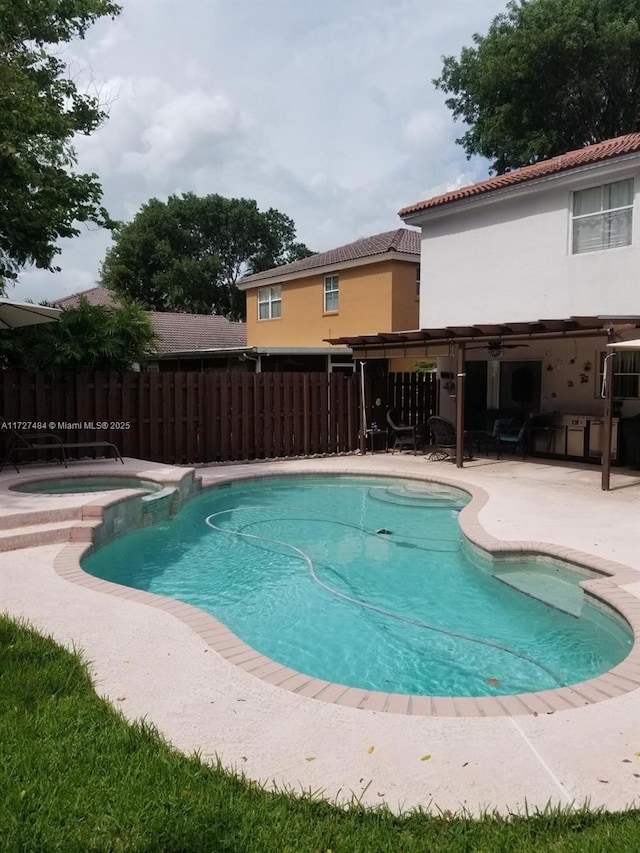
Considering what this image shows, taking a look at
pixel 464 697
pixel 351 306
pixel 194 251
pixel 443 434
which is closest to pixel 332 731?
pixel 464 697

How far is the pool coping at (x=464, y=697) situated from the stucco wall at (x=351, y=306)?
15.3 meters

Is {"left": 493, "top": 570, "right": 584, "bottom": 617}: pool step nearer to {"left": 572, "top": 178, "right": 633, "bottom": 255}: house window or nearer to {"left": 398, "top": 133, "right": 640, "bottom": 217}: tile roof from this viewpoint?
{"left": 572, "top": 178, "right": 633, "bottom": 255}: house window

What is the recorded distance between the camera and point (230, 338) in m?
34.3

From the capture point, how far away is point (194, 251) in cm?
5125

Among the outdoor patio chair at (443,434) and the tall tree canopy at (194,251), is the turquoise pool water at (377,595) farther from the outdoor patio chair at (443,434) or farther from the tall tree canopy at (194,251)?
the tall tree canopy at (194,251)

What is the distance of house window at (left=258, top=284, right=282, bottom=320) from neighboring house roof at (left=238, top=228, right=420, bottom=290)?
0.54 meters

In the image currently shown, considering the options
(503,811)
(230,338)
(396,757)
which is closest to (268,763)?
(396,757)

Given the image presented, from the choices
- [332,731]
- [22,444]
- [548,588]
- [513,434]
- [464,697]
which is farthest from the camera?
[513,434]

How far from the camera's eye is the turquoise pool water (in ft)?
17.1

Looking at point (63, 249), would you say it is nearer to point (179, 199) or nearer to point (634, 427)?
point (634, 427)

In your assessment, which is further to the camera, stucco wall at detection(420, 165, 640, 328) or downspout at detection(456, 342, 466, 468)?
downspout at detection(456, 342, 466, 468)

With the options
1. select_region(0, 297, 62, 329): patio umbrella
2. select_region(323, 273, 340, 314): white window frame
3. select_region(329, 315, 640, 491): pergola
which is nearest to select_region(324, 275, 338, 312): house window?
select_region(323, 273, 340, 314): white window frame

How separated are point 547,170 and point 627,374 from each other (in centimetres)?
503

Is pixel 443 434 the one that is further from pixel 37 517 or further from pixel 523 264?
pixel 37 517
